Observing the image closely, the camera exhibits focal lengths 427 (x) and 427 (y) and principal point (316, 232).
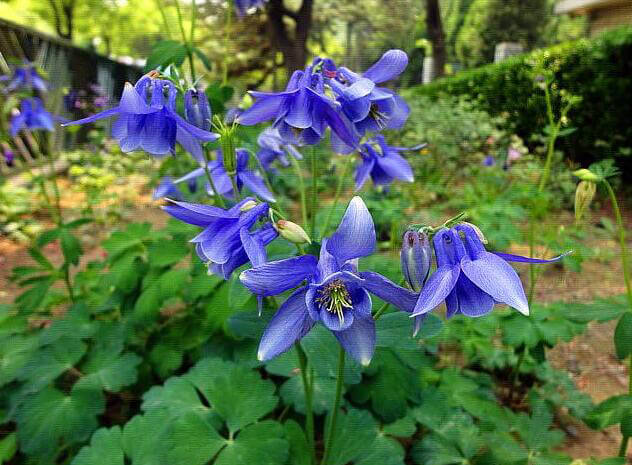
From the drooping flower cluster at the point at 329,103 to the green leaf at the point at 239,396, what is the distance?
739mm

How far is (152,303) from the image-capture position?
172 cm

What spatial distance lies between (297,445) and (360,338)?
62 centimetres

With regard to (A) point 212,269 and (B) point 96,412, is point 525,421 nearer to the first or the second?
(A) point 212,269

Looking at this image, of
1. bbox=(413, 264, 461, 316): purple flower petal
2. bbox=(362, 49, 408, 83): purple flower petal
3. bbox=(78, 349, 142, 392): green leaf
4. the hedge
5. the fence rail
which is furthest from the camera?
the hedge

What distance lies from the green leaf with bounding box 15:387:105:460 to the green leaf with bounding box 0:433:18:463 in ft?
0.46

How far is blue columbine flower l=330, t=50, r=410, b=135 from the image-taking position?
3.19 ft

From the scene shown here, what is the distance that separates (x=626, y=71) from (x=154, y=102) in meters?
6.00

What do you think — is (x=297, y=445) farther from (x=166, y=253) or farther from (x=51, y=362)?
(x=51, y=362)

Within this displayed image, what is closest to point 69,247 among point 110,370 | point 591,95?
point 110,370

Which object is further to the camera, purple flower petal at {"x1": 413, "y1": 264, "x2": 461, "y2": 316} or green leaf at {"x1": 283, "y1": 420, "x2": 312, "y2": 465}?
green leaf at {"x1": 283, "y1": 420, "x2": 312, "y2": 465}

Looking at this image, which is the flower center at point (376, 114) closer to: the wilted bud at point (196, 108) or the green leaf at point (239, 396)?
the wilted bud at point (196, 108)

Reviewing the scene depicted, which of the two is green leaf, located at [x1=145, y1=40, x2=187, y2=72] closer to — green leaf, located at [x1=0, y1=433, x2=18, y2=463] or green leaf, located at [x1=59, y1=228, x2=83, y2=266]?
green leaf, located at [x1=59, y1=228, x2=83, y2=266]

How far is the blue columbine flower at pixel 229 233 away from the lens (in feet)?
2.47

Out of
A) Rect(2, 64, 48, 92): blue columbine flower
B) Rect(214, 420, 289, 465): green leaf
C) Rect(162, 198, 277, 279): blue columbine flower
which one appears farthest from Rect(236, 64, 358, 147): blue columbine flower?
Rect(2, 64, 48, 92): blue columbine flower
